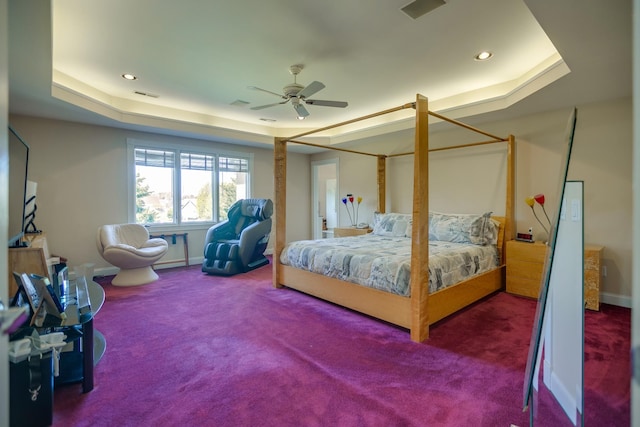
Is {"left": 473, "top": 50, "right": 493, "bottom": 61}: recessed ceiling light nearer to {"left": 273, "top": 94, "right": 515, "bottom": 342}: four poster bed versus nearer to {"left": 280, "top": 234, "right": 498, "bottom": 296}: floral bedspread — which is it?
{"left": 273, "top": 94, "right": 515, "bottom": 342}: four poster bed

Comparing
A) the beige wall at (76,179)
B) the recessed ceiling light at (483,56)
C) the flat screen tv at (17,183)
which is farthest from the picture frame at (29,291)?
the recessed ceiling light at (483,56)

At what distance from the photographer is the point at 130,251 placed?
13.1ft

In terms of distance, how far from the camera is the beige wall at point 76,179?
164 inches

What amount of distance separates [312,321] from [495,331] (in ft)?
5.23

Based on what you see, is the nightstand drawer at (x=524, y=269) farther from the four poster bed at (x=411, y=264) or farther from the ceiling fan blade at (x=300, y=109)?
the ceiling fan blade at (x=300, y=109)

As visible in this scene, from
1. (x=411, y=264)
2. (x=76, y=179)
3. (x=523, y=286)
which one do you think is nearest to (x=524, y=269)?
(x=523, y=286)

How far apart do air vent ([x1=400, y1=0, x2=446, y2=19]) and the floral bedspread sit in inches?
76.9

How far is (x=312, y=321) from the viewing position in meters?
2.89

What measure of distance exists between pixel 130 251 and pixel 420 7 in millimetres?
4138

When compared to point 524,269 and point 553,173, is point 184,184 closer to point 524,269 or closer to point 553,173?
point 524,269

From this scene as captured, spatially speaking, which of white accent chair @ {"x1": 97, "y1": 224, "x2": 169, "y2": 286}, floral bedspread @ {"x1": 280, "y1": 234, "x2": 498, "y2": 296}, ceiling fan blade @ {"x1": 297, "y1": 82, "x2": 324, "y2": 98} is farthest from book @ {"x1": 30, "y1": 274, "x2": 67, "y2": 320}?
ceiling fan blade @ {"x1": 297, "y1": 82, "x2": 324, "y2": 98}

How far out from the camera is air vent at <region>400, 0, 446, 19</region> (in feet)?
7.12

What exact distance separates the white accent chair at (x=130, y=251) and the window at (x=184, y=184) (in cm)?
49

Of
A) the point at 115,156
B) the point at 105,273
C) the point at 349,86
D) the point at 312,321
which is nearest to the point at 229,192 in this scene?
the point at 115,156
